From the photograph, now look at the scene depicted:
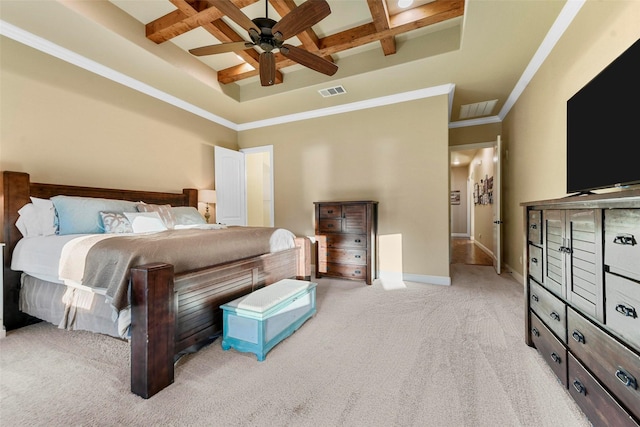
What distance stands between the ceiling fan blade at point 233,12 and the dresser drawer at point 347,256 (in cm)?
278

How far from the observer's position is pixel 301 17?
196cm

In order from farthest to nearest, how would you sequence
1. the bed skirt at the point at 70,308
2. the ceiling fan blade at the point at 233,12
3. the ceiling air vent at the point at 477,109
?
→ the ceiling air vent at the point at 477,109
the ceiling fan blade at the point at 233,12
the bed skirt at the point at 70,308

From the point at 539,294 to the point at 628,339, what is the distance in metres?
0.82

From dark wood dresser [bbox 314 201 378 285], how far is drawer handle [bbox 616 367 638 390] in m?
2.64

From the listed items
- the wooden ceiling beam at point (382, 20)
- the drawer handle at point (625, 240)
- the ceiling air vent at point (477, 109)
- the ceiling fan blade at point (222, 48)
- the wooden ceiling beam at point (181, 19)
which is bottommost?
the drawer handle at point (625, 240)

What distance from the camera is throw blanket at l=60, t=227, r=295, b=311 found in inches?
59.9

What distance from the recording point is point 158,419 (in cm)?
127

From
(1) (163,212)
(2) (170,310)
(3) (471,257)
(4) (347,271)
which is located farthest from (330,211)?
(3) (471,257)

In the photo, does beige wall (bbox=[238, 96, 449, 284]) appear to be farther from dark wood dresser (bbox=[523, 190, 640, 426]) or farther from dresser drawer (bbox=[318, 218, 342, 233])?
dark wood dresser (bbox=[523, 190, 640, 426])

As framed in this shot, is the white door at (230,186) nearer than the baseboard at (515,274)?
No

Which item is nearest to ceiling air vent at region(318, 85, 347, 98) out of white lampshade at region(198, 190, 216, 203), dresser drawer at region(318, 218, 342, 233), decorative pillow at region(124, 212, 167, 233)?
dresser drawer at region(318, 218, 342, 233)

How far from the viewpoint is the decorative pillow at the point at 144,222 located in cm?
266

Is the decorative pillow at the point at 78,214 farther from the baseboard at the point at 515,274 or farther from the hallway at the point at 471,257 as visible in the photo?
the hallway at the point at 471,257

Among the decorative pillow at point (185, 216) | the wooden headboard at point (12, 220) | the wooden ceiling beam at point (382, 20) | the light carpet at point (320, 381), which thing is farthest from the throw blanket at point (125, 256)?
the wooden ceiling beam at point (382, 20)
